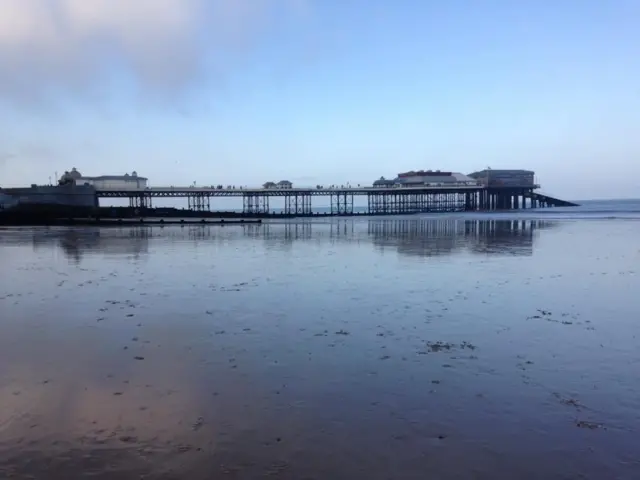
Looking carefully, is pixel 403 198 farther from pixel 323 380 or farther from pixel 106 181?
pixel 323 380

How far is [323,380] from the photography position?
755 centimetres

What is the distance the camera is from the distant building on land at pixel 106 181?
9269 cm

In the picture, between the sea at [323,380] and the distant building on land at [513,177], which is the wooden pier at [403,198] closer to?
the distant building on land at [513,177]

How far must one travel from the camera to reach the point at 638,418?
20.3ft

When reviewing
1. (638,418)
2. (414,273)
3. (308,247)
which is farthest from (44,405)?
(308,247)

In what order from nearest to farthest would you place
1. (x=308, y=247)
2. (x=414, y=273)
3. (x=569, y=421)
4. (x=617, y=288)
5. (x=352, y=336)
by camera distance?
(x=569, y=421), (x=352, y=336), (x=617, y=288), (x=414, y=273), (x=308, y=247)

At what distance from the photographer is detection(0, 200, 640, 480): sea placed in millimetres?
5297

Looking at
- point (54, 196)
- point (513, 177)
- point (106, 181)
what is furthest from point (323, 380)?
point (513, 177)

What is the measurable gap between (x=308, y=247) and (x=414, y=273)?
12703 millimetres

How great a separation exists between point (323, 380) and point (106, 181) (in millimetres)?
97884

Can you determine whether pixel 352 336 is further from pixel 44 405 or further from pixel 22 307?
pixel 22 307

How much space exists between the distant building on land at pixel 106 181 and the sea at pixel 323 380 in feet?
271

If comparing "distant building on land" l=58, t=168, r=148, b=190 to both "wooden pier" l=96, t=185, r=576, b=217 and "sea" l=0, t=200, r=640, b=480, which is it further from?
"sea" l=0, t=200, r=640, b=480

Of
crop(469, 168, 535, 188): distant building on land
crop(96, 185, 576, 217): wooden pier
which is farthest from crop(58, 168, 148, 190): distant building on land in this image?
crop(469, 168, 535, 188): distant building on land
